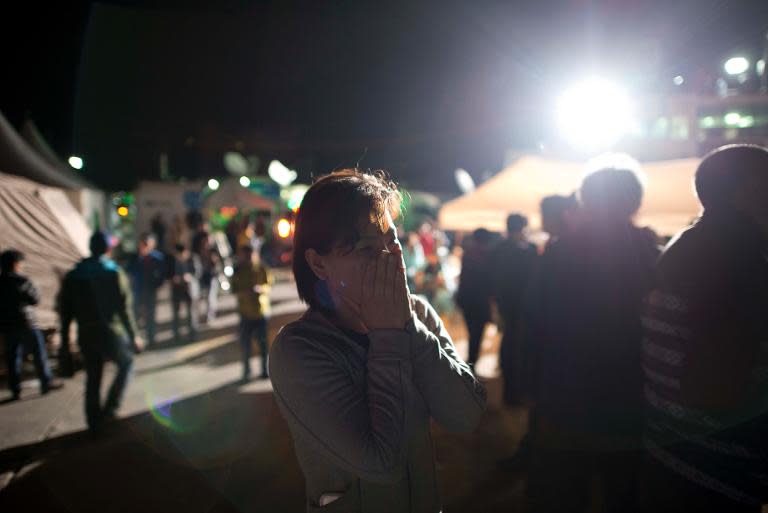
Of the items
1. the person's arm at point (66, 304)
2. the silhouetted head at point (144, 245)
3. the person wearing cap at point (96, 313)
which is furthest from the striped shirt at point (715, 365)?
the silhouetted head at point (144, 245)

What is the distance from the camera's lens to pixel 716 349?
1468 millimetres

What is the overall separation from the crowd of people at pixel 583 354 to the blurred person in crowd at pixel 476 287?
214 cm

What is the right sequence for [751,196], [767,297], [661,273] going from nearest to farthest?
[767,297] → [751,196] → [661,273]

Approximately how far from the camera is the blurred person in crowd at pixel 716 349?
146 cm

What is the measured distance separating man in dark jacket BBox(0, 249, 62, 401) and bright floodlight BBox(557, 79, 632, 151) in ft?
24.7

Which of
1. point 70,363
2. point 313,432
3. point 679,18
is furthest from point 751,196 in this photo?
point 70,363

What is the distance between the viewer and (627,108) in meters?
5.86

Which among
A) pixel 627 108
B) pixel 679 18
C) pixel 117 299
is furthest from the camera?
pixel 627 108

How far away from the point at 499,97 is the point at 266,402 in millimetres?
6519

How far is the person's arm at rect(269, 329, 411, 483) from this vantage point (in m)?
1.04

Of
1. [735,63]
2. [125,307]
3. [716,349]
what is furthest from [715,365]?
[735,63]

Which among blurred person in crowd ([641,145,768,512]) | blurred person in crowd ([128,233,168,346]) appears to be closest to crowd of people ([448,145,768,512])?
blurred person in crowd ([641,145,768,512])

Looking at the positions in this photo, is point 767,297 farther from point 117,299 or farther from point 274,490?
point 117,299

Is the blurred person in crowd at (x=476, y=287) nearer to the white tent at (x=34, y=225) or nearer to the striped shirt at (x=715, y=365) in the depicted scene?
the striped shirt at (x=715, y=365)
